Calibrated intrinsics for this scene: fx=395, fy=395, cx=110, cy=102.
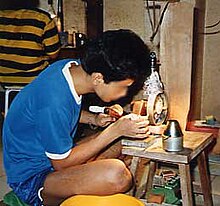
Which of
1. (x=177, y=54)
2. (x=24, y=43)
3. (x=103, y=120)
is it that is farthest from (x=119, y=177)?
(x=24, y=43)

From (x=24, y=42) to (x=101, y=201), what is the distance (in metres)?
1.37

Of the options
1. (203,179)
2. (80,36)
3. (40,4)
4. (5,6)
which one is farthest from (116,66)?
(40,4)

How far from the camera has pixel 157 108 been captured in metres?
1.88

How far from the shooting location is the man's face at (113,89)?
5.43ft

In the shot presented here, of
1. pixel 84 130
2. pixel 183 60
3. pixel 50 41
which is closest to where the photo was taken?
pixel 183 60

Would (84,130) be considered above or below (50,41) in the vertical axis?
below

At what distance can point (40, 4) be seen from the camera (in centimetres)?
371

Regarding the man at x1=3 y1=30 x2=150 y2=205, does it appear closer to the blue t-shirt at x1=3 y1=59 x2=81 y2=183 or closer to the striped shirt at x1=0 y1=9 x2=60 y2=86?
the blue t-shirt at x1=3 y1=59 x2=81 y2=183

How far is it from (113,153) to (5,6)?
1.94m

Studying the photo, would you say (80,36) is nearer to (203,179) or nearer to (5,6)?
(5,6)

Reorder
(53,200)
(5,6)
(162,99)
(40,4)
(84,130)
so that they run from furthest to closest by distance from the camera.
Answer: (40,4), (5,6), (84,130), (162,99), (53,200)

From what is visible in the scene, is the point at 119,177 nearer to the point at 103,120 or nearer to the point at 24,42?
the point at 103,120

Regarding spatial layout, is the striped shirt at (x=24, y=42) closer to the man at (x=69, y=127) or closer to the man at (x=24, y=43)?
the man at (x=24, y=43)

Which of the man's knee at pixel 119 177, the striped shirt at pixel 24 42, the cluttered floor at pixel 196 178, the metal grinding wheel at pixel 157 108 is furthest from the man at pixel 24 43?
the man's knee at pixel 119 177
